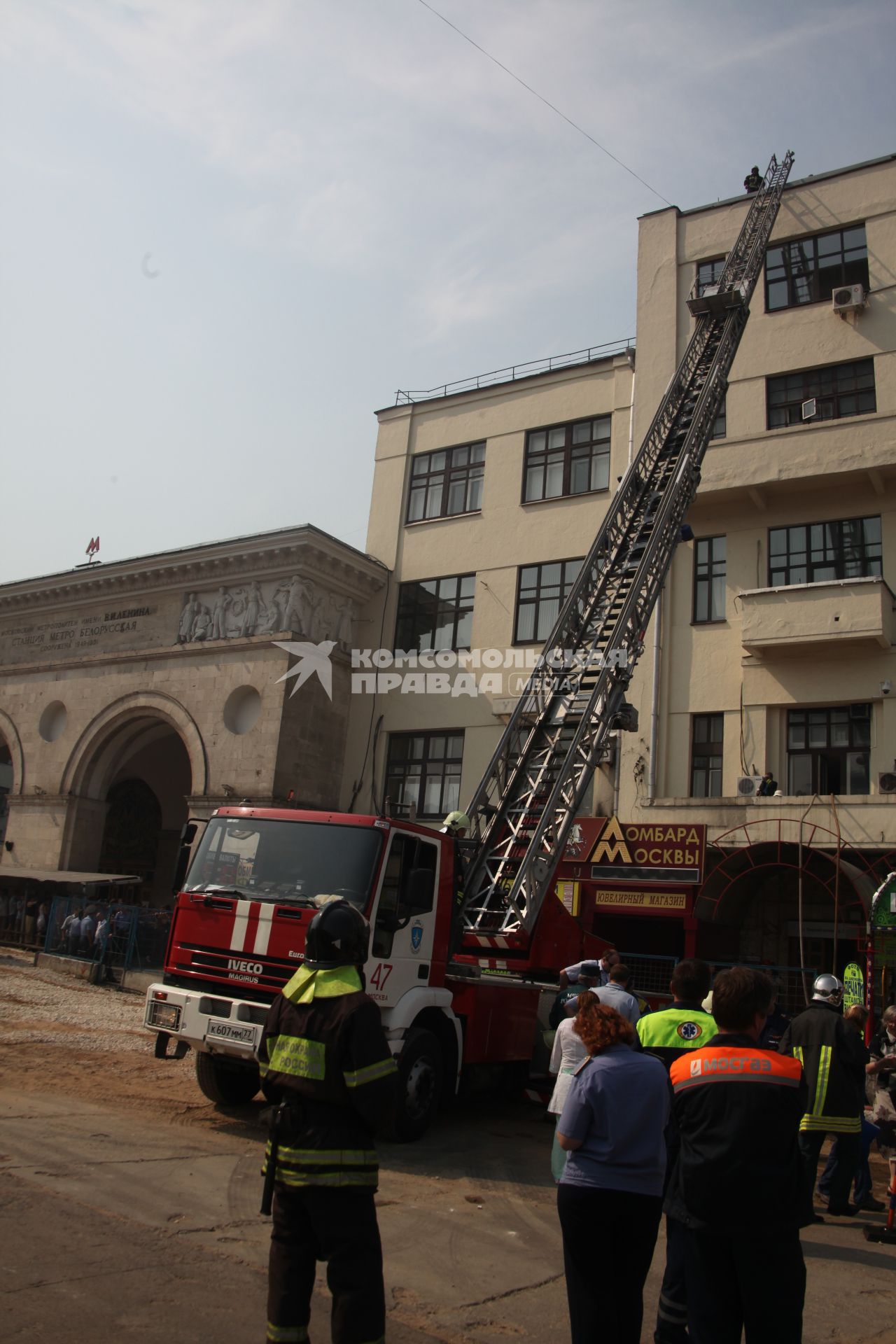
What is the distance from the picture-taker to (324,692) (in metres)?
24.5

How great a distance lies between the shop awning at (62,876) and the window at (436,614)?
9223mm

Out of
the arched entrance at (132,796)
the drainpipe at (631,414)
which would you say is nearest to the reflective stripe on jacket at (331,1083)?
the drainpipe at (631,414)

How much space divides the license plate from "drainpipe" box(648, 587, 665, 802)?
40.1 feet

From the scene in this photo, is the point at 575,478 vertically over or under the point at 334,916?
over

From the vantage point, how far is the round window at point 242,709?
24500 mm

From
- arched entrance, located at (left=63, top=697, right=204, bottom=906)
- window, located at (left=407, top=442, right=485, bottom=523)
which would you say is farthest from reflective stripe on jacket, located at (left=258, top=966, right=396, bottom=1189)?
arched entrance, located at (left=63, top=697, right=204, bottom=906)

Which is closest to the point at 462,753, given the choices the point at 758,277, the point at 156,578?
the point at 156,578

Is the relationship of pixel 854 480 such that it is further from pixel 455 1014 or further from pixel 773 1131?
pixel 773 1131

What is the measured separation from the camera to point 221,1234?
18.9 ft

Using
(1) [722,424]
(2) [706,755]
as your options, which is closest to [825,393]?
(1) [722,424]

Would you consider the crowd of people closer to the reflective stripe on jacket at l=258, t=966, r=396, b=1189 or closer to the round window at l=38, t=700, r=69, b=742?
the reflective stripe on jacket at l=258, t=966, r=396, b=1189

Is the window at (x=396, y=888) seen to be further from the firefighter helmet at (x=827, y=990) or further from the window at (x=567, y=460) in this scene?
the window at (x=567, y=460)

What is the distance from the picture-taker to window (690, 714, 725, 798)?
63.7 ft

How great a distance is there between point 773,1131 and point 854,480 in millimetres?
18029
